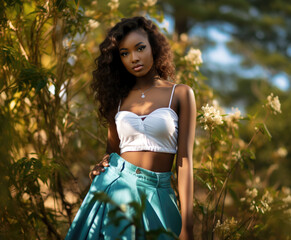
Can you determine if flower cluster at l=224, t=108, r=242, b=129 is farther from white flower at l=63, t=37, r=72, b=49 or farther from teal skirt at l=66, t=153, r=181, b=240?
white flower at l=63, t=37, r=72, b=49

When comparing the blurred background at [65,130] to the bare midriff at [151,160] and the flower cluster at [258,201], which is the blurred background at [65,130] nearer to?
the flower cluster at [258,201]

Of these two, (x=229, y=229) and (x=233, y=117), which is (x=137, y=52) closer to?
(x=233, y=117)

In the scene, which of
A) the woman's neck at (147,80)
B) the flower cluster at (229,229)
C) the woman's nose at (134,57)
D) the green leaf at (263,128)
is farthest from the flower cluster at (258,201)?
the woman's nose at (134,57)

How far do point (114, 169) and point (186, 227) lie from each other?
1.60 feet

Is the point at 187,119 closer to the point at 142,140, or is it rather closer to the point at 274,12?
the point at 142,140

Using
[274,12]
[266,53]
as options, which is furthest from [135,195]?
[266,53]

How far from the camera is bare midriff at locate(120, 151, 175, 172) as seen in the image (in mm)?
1736

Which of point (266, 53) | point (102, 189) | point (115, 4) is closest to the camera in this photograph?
point (102, 189)

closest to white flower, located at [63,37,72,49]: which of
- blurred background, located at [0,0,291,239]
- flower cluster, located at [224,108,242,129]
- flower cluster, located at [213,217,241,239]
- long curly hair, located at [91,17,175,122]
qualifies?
blurred background, located at [0,0,291,239]

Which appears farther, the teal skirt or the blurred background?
the blurred background

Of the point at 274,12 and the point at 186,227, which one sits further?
the point at 274,12

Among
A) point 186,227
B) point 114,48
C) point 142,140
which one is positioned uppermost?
point 114,48

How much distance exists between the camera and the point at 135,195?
1.65 metres

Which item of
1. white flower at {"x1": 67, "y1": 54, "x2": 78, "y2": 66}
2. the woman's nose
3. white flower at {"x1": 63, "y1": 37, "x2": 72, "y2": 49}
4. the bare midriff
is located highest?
white flower at {"x1": 63, "y1": 37, "x2": 72, "y2": 49}
